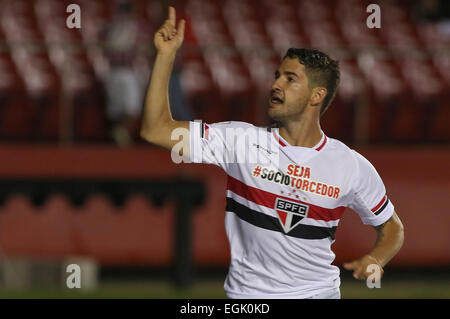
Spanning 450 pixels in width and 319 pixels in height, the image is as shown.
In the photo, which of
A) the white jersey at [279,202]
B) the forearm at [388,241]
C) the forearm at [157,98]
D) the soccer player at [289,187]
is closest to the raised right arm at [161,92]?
the forearm at [157,98]

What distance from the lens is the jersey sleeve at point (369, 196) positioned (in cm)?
514

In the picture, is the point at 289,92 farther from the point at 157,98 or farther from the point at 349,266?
the point at 349,266

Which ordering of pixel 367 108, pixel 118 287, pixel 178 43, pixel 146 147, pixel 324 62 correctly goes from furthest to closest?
pixel 367 108 < pixel 146 147 < pixel 118 287 < pixel 324 62 < pixel 178 43

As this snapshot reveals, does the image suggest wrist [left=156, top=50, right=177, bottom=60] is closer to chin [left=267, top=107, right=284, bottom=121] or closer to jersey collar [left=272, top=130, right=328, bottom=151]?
chin [left=267, top=107, right=284, bottom=121]

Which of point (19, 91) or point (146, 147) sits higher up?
point (19, 91)

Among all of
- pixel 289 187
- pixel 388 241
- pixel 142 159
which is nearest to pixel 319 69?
pixel 289 187

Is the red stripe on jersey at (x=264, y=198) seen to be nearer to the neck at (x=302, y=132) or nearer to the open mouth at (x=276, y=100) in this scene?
the neck at (x=302, y=132)

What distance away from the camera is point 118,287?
10859 millimetres

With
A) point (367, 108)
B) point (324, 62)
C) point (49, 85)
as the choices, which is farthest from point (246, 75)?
point (324, 62)

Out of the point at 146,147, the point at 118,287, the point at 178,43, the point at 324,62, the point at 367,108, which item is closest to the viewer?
the point at 178,43

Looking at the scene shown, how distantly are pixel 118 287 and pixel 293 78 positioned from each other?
6.37 meters

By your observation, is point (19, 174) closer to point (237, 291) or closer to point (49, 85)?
point (49, 85)

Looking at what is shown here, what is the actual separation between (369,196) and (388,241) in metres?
0.25

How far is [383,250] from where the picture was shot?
5.07m
